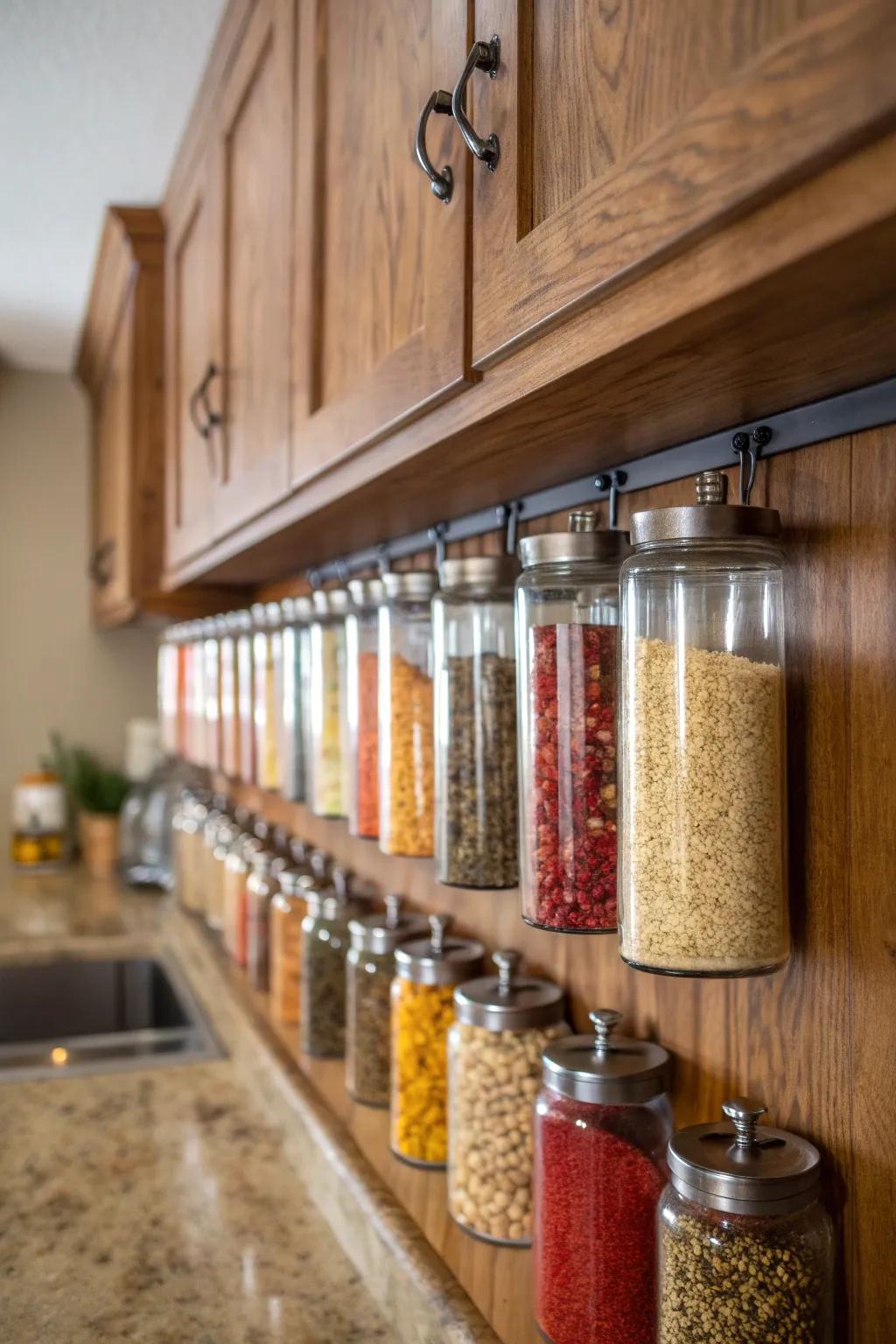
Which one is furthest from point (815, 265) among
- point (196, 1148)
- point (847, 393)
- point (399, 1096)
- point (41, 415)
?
point (41, 415)

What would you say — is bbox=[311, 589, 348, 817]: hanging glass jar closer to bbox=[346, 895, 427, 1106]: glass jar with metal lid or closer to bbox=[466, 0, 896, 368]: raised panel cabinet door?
bbox=[346, 895, 427, 1106]: glass jar with metal lid

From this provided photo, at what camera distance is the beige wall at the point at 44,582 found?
341 cm

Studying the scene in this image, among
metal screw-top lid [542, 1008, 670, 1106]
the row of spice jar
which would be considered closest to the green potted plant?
the row of spice jar

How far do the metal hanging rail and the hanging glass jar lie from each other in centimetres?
16

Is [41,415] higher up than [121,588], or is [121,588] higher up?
[41,415]

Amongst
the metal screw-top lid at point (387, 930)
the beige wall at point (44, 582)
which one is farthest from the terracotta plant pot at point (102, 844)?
the metal screw-top lid at point (387, 930)

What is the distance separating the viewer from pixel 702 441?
848 millimetres

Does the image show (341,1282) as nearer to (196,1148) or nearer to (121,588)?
(196,1148)

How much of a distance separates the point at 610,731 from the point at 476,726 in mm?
195

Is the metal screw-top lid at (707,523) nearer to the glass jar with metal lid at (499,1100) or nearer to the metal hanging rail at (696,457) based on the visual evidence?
the metal hanging rail at (696,457)

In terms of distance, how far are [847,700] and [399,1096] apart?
68 centimetres

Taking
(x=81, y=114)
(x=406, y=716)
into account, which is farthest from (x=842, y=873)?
(x=81, y=114)

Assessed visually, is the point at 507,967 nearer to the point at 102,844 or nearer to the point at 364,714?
the point at 364,714

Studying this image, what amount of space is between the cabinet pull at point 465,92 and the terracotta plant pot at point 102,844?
2.89 meters
